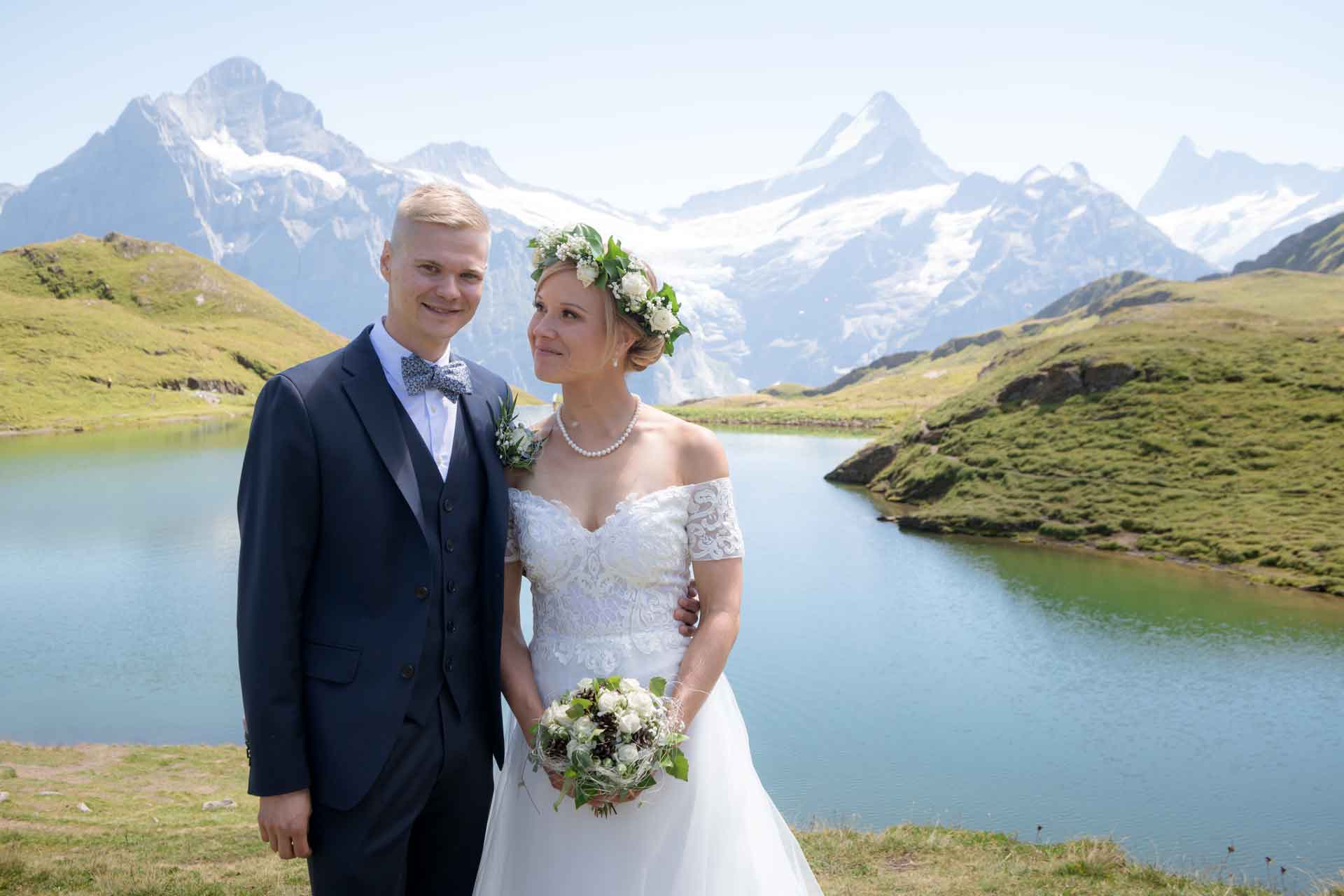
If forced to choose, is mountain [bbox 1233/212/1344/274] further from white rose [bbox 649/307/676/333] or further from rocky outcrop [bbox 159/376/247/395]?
white rose [bbox 649/307/676/333]

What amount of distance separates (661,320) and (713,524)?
3.10 ft

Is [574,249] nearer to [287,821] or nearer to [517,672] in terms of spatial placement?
[517,672]

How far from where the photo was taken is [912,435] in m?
54.7

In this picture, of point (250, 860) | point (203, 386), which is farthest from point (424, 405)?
point (203, 386)

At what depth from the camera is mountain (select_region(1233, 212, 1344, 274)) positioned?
5605 inches

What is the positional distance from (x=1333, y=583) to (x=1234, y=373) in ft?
73.7

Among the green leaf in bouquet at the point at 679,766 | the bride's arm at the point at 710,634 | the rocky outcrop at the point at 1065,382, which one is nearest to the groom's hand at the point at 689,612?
the bride's arm at the point at 710,634

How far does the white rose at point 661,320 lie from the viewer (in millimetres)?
4191

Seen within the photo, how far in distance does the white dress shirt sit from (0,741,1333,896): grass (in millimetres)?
4485

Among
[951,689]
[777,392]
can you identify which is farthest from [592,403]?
[777,392]

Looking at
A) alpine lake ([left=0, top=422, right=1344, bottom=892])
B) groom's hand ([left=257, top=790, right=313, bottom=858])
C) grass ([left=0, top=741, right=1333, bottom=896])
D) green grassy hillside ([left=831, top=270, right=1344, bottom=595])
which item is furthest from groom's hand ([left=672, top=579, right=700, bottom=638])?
green grassy hillside ([left=831, top=270, right=1344, bottom=595])

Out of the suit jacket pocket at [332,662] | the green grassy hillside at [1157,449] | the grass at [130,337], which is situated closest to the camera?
the suit jacket pocket at [332,662]

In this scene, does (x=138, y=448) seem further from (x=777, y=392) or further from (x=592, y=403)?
(x=777, y=392)

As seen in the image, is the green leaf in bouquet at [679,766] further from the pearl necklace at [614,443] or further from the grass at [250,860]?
the grass at [250,860]
